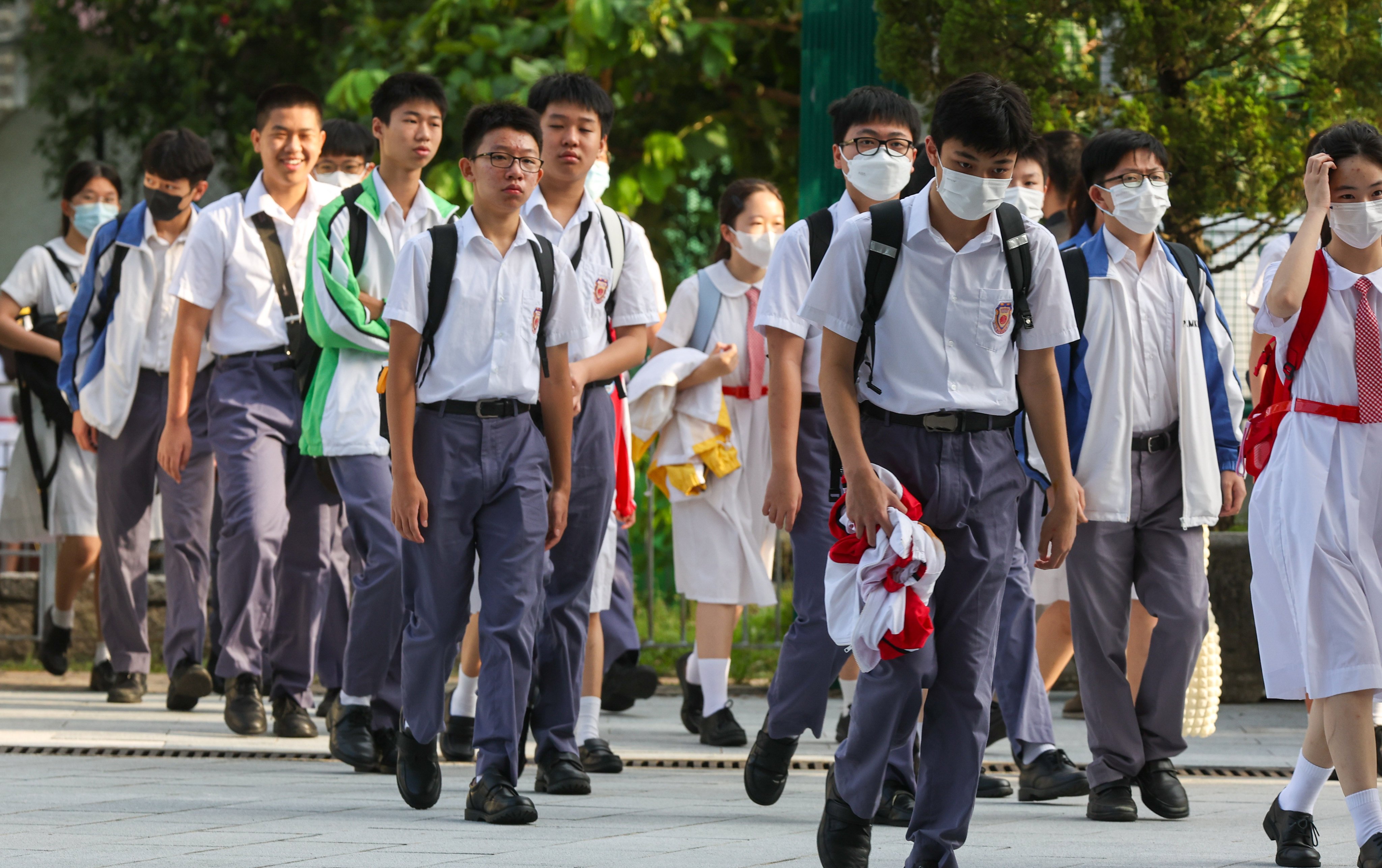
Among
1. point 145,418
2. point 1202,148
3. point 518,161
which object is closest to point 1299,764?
point 518,161

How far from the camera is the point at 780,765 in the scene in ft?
18.6

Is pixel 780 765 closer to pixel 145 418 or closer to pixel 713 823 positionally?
pixel 713 823

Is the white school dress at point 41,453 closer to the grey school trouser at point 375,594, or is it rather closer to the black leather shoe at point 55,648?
the black leather shoe at point 55,648

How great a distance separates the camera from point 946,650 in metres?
4.56

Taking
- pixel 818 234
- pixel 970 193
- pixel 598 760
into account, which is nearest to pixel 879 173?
pixel 818 234

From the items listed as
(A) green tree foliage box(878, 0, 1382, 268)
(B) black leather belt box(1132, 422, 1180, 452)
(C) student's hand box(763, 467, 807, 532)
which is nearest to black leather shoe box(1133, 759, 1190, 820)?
(B) black leather belt box(1132, 422, 1180, 452)

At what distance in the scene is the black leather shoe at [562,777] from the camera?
616 centimetres

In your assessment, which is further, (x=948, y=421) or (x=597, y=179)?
(x=597, y=179)

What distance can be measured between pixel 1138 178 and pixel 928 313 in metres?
1.89

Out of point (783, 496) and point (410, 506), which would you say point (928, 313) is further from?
point (410, 506)

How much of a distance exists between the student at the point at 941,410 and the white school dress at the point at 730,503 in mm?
3112

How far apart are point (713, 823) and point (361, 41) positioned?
9.54m

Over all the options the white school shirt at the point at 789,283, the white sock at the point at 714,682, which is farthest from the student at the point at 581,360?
the white sock at the point at 714,682

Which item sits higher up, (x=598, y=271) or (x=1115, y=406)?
(x=598, y=271)
